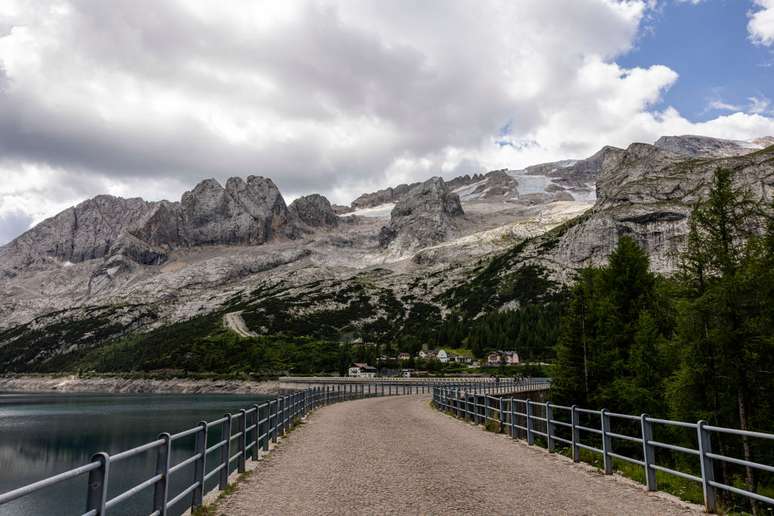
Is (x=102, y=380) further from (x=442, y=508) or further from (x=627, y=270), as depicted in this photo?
(x=442, y=508)

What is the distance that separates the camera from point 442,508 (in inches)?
383

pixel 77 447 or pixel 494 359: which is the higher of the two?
pixel 494 359

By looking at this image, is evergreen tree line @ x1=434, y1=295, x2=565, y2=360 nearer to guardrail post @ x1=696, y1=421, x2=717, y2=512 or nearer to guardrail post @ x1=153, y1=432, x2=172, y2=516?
guardrail post @ x1=696, y1=421, x2=717, y2=512

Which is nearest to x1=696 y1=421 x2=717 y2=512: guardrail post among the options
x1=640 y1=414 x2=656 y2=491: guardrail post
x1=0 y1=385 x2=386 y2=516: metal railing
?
x1=640 y1=414 x2=656 y2=491: guardrail post

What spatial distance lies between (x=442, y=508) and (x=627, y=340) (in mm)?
34894

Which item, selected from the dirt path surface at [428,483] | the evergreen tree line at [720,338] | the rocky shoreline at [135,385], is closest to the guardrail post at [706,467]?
the dirt path surface at [428,483]

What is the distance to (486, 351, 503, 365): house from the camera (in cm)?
14121

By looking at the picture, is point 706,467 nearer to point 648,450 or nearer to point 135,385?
point 648,450

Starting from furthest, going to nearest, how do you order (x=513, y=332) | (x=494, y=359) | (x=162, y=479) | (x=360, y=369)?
(x=513, y=332), (x=494, y=359), (x=360, y=369), (x=162, y=479)

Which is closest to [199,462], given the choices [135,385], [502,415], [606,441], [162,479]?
[162,479]

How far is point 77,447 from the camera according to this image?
1941 inches

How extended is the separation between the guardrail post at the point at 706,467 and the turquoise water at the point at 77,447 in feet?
69.3

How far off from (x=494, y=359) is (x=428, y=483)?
136390 mm

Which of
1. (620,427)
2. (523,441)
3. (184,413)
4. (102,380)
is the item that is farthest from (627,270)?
(102,380)
